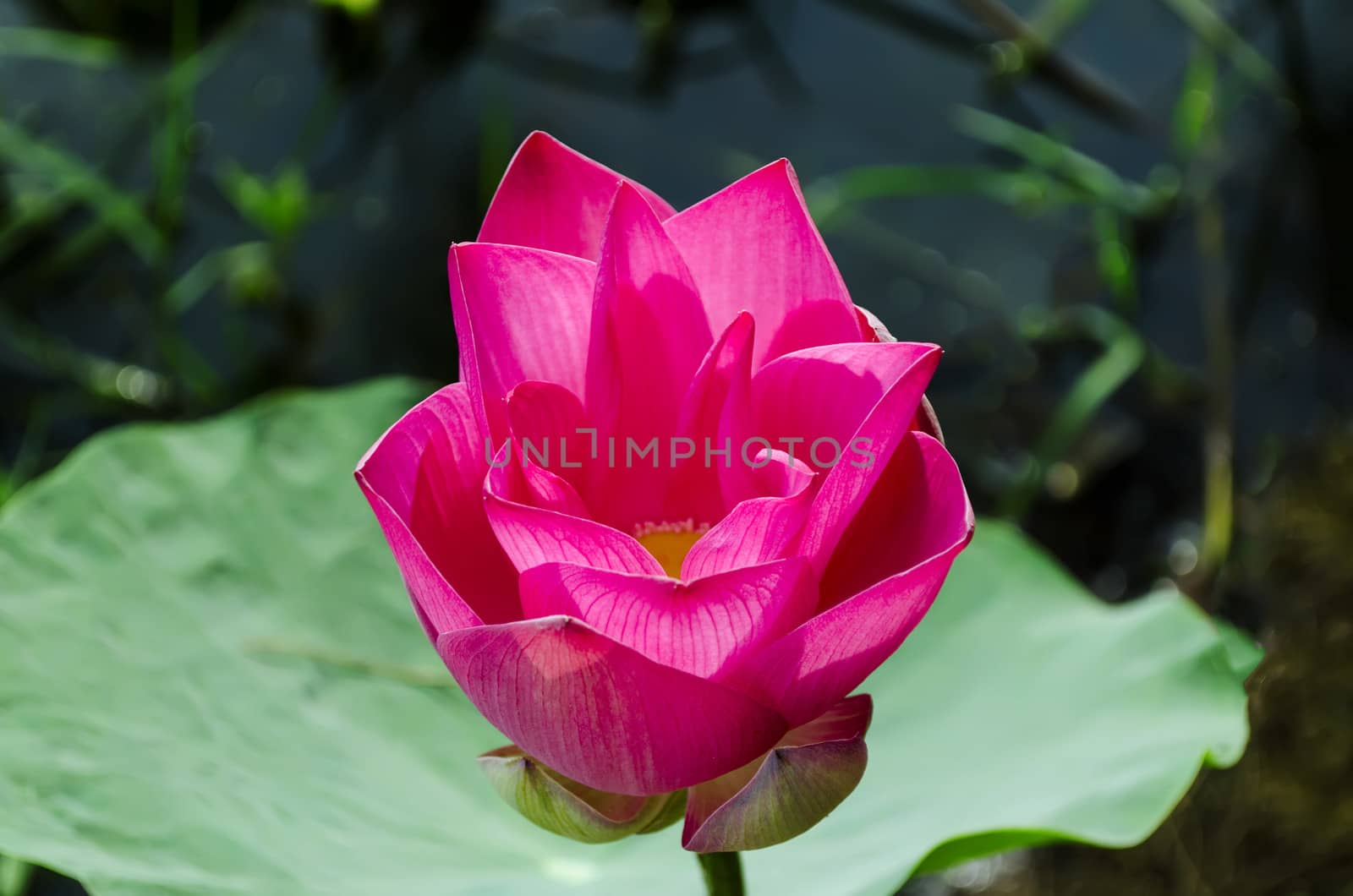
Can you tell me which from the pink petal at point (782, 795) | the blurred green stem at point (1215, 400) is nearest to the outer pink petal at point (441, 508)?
the pink petal at point (782, 795)

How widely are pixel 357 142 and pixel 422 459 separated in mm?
1129

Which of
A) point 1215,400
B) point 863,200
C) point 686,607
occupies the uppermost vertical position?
point 863,200

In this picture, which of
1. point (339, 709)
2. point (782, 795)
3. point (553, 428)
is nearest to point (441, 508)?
point (553, 428)

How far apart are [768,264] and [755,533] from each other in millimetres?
128

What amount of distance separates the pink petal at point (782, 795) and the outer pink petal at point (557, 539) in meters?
0.08

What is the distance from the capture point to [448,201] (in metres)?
1.42

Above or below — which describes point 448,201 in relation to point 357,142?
below

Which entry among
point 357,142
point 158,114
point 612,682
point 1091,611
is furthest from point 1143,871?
point 158,114

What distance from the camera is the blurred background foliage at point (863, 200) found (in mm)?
1316

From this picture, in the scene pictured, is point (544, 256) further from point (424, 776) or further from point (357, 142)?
point (357, 142)

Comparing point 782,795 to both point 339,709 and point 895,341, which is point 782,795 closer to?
point 895,341

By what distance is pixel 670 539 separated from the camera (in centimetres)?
49

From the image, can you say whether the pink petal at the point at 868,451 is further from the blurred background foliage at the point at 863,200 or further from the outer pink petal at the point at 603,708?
the blurred background foliage at the point at 863,200

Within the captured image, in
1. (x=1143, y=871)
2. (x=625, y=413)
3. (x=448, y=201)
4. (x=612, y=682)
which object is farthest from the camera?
(x=448, y=201)
